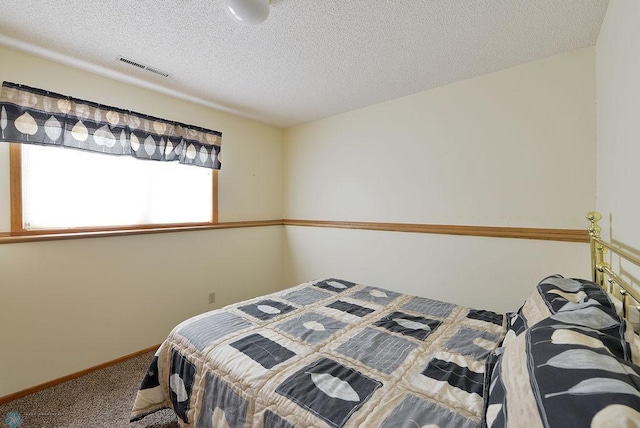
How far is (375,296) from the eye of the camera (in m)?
2.06

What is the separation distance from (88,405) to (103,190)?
1.52 m

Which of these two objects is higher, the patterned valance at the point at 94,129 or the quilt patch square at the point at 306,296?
the patterned valance at the point at 94,129

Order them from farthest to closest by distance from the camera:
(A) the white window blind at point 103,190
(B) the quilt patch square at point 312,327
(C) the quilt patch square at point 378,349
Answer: (A) the white window blind at point 103,190
(B) the quilt patch square at point 312,327
(C) the quilt patch square at point 378,349

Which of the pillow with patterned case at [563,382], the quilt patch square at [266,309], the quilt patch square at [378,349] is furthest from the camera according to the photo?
the quilt patch square at [266,309]

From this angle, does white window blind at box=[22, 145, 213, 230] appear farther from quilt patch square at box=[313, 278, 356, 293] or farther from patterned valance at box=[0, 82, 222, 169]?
quilt patch square at box=[313, 278, 356, 293]

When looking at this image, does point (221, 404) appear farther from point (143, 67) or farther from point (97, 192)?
point (143, 67)

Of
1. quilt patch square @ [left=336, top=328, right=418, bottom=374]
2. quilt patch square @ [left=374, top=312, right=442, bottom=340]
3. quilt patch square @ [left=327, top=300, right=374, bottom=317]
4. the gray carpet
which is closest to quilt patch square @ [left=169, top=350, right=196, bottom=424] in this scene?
the gray carpet

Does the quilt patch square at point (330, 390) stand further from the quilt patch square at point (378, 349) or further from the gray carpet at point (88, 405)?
the gray carpet at point (88, 405)

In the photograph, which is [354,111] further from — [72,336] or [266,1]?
[72,336]

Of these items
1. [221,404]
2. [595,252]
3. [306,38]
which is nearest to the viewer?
[221,404]

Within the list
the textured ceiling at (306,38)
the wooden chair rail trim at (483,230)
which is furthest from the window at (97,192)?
the wooden chair rail trim at (483,230)

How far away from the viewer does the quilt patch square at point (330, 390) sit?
921 millimetres

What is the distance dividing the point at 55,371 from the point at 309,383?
207 centimetres

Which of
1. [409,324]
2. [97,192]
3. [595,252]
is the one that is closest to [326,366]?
[409,324]
